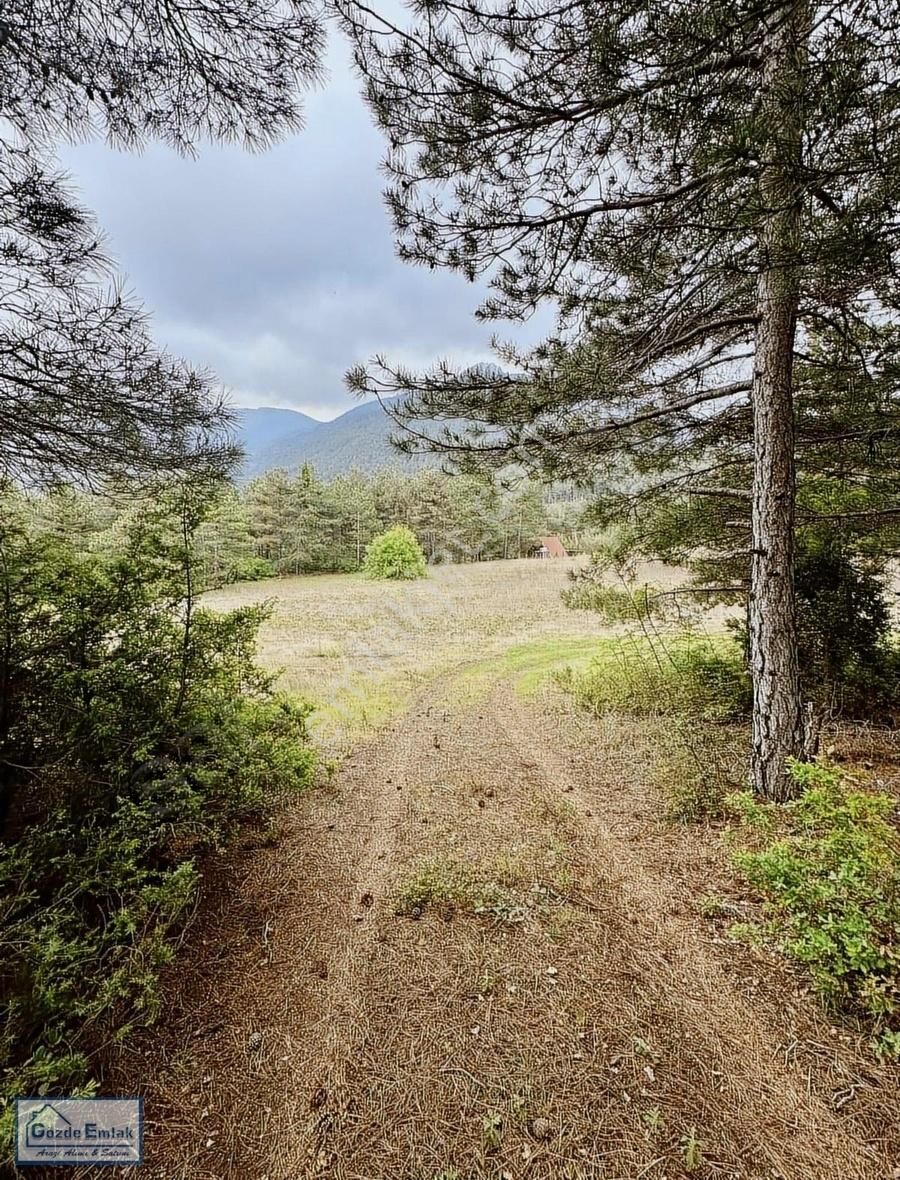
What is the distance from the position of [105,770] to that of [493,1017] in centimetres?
236

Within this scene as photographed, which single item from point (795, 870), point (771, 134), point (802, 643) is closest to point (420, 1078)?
point (795, 870)

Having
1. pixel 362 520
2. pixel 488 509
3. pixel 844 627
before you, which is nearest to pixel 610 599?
pixel 488 509

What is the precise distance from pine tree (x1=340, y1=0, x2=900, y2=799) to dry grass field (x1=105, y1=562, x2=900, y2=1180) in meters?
1.60

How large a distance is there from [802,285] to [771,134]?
1.91 metres

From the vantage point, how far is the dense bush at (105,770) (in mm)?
1785

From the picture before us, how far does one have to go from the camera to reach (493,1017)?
2.08 meters

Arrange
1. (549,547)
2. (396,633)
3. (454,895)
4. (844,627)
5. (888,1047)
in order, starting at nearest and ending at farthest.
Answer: (888,1047) → (454,895) → (844,627) → (396,633) → (549,547)

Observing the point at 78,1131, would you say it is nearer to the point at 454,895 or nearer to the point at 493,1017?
the point at 493,1017

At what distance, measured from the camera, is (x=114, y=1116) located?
165 cm

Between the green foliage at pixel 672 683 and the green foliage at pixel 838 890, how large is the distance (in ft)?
8.27

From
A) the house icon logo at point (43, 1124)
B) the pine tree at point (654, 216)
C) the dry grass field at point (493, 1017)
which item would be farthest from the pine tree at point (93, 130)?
the dry grass field at point (493, 1017)

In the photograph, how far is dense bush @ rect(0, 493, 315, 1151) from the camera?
179cm

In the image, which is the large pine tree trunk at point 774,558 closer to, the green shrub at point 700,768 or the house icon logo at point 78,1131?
the green shrub at point 700,768

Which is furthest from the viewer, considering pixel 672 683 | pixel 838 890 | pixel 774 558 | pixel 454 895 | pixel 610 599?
pixel 672 683
